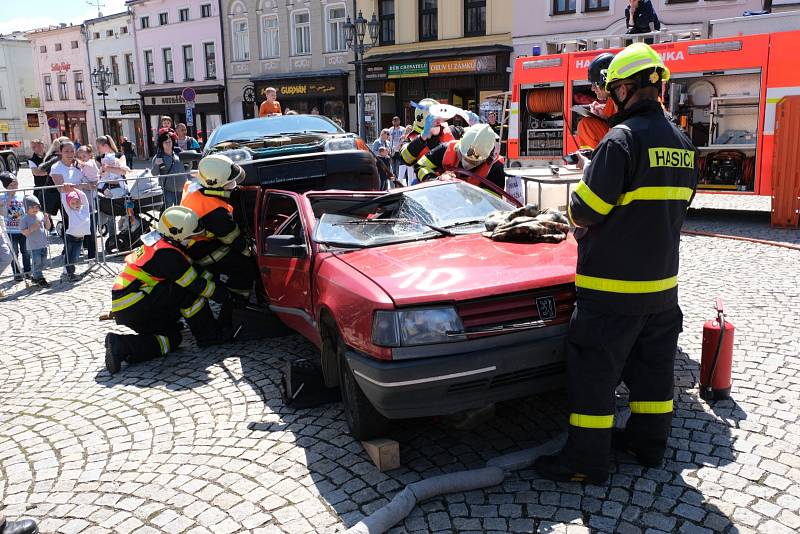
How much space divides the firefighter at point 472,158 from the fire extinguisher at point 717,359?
95.6 inches

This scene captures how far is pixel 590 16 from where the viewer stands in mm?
21750

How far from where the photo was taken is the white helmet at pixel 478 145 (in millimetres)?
6113

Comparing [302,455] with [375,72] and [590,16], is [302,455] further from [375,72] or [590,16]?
[375,72]

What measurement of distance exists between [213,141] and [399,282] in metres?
5.41

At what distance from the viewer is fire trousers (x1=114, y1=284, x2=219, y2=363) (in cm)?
580

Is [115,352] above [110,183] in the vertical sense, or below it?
below

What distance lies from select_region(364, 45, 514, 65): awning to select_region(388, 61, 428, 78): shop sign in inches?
7.7

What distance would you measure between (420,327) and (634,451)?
4.60 ft

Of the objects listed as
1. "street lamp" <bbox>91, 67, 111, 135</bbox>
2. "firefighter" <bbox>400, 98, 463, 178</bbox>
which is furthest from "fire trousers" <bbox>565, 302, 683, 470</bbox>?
"street lamp" <bbox>91, 67, 111, 135</bbox>

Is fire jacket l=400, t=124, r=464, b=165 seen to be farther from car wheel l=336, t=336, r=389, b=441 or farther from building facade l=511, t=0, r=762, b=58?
building facade l=511, t=0, r=762, b=58

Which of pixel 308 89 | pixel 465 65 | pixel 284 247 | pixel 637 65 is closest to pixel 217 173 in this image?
pixel 284 247

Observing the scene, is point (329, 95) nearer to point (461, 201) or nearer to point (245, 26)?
point (245, 26)

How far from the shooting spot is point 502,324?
3.54 meters

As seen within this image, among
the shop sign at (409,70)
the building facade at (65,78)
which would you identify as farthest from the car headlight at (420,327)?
the building facade at (65,78)
